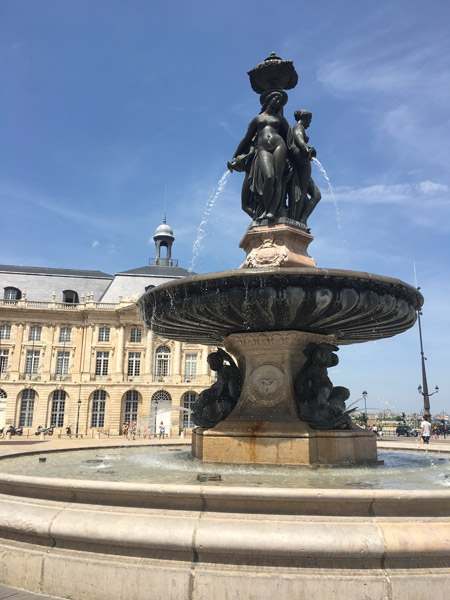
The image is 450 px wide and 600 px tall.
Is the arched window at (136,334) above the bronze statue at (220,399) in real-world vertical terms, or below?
above

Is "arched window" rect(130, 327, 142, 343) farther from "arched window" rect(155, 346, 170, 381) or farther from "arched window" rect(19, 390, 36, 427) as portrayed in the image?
"arched window" rect(19, 390, 36, 427)

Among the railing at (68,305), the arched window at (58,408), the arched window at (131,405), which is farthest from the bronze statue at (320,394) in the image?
the railing at (68,305)

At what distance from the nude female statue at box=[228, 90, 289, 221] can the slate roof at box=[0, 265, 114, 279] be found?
55863 millimetres

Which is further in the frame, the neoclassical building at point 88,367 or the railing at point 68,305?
the railing at point 68,305

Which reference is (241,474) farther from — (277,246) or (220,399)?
(277,246)

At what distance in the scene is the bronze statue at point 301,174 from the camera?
26.7 feet

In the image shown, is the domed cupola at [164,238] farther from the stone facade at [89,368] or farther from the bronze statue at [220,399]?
the bronze statue at [220,399]

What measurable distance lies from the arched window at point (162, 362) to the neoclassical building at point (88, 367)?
11 cm

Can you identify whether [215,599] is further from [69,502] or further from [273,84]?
[273,84]

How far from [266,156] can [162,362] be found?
160ft

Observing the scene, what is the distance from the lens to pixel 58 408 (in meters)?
53.5

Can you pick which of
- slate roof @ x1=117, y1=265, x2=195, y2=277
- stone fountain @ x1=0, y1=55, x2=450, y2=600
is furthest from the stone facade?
stone fountain @ x1=0, y1=55, x2=450, y2=600

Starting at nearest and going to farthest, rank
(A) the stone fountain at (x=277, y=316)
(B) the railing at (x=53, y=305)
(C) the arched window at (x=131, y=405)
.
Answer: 1. (A) the stone fountain at (x=277, y=316)
2. (C) the arched window at (x=131, y=405)
3. (B) the railing at (x=53, y=305)

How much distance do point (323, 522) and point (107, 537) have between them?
1.47 metres
